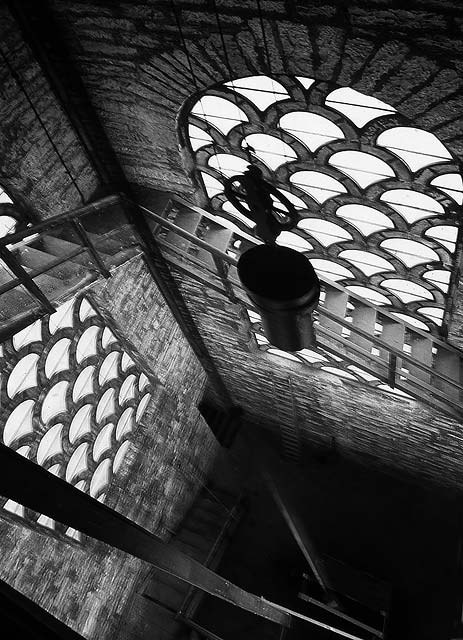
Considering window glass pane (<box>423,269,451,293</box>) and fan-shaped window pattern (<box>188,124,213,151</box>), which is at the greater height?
fan-shaped window pattern (<box>188,124,213,151</box>)

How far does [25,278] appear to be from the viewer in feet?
12.4

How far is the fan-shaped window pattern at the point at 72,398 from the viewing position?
4867mm

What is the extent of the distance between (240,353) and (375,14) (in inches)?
194

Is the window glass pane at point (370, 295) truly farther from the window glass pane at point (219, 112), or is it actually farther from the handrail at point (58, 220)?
the handrail at point (58, 220)

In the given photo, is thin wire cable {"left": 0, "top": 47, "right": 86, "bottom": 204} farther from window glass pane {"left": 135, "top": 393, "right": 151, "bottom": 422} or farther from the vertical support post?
window glass pane {"left": 135, "top": 393, "right": 151, "bottom": 422}

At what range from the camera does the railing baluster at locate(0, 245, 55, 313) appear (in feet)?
11.8

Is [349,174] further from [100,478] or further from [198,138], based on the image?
[100,478]

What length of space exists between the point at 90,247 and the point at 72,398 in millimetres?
1888

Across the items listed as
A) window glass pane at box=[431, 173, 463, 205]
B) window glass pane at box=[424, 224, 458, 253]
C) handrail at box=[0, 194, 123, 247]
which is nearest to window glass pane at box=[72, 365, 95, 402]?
handrail at box=[0, 194, 123, 247]

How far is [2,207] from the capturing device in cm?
430

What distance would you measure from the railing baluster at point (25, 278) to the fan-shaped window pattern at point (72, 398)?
0.77 m

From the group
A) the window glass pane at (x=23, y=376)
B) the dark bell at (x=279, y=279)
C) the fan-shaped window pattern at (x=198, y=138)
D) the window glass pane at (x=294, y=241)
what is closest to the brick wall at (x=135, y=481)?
the window glass pane at (x=23, y=376)

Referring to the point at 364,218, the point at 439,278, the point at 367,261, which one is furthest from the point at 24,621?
the point at 367,261

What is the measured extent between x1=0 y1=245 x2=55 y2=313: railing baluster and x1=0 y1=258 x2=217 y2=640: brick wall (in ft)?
4.82
